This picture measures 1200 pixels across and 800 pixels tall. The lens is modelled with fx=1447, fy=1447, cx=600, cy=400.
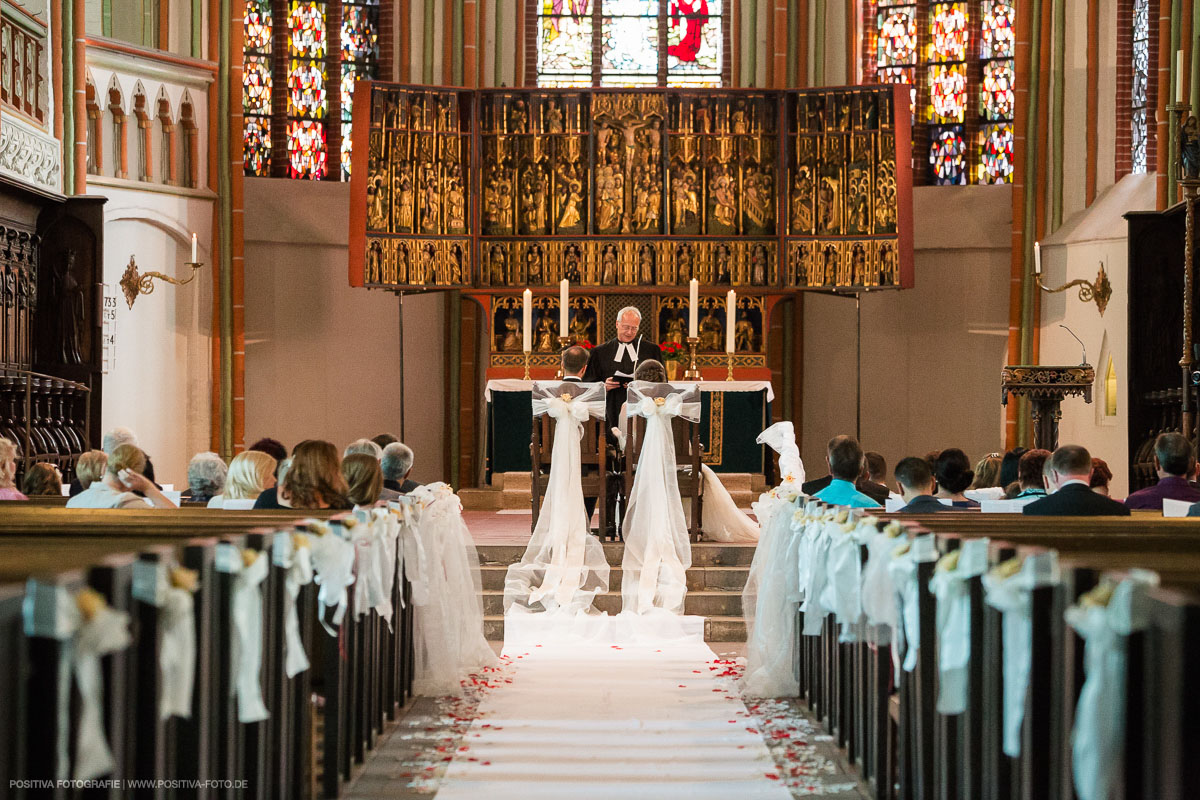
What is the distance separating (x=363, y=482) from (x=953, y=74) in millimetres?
11797

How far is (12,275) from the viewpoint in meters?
11.4

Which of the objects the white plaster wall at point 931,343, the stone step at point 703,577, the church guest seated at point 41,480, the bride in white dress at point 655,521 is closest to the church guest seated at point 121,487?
the church guest seated at point 41,480

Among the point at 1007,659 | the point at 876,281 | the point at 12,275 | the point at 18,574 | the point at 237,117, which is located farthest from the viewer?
the point at 237,117

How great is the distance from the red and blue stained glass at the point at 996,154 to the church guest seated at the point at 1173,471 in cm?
895

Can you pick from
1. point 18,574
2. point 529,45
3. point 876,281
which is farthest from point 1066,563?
point 529,45

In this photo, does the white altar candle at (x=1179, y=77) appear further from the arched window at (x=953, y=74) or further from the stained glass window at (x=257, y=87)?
the stained glass window at (x=257, y=87)

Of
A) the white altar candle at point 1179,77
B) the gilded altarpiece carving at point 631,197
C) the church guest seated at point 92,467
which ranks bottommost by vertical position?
the church guest seated at point 92,467

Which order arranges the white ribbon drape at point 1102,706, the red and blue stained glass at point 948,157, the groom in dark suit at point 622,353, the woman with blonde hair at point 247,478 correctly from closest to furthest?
the white ribbon drape at point 1102,706
the woman with blonde hair at point 247,478
the groom in dark suit at point 622,353
the red and blue stained glass at point 948,157

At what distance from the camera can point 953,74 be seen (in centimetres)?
1566

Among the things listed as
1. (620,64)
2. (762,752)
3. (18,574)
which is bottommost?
(762,752)

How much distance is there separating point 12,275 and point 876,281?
7.41 m

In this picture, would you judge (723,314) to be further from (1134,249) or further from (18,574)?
(18,574)

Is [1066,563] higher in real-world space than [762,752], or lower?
higher

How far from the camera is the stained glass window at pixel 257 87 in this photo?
50.1 ft
